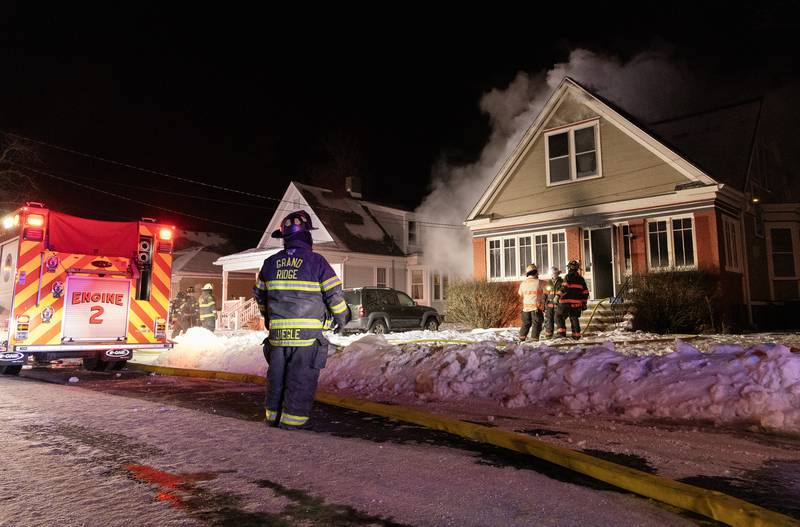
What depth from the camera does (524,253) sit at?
18.5 metres

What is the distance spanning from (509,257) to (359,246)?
28.2ft

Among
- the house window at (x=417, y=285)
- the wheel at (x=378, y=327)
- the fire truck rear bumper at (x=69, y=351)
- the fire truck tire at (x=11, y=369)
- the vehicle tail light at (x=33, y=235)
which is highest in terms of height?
the house window at (x=417, y=285)

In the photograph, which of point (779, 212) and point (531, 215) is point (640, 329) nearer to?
point (531, 215)

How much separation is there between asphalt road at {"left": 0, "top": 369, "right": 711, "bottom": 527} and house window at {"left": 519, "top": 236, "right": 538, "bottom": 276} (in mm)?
13776

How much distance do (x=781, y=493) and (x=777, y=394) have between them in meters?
2.00

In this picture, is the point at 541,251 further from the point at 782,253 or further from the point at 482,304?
the point at 782,253

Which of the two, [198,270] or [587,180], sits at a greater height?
[587,180]

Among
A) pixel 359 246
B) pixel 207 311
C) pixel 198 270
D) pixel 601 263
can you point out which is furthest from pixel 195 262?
pixel 601 263

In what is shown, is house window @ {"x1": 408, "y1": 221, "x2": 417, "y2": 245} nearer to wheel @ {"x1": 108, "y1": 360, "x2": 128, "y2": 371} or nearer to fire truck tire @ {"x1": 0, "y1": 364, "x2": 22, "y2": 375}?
wheel @ {"x1": 108, "y1": 360, "x2": 128, "y2": 371}

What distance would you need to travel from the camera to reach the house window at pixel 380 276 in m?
26.3

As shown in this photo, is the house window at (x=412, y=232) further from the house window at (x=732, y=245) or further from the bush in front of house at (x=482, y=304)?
the house window at (x=732, y=245)

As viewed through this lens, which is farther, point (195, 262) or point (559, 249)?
point (195, 262)

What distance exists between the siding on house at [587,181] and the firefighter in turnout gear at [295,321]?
13.6 m

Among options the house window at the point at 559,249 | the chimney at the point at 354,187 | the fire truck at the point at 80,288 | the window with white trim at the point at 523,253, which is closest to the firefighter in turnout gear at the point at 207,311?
the fire truck at the point at 80,288
